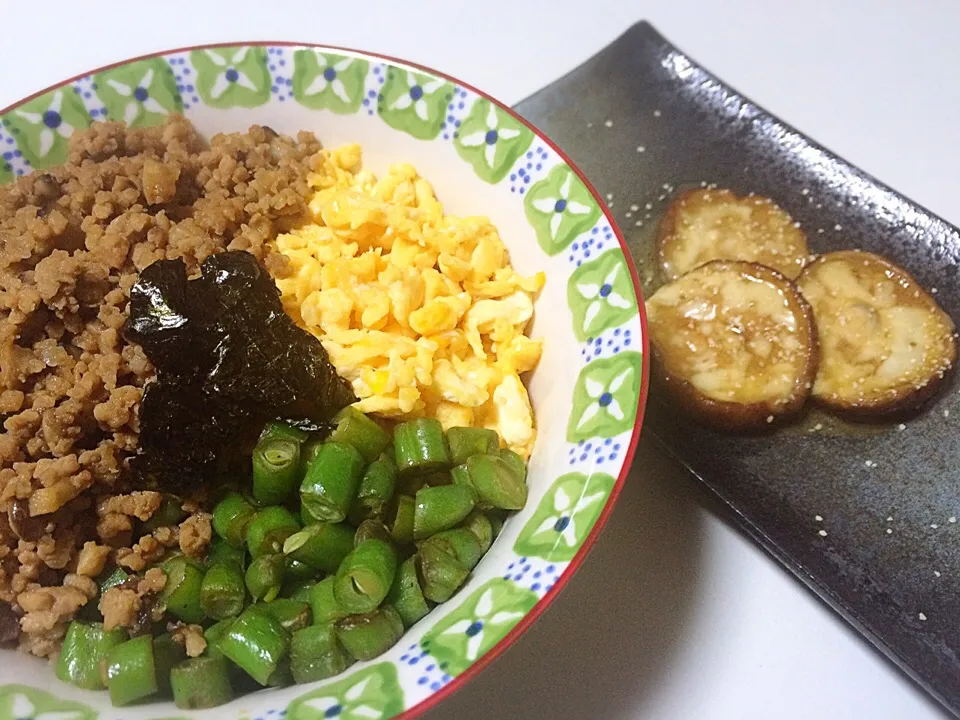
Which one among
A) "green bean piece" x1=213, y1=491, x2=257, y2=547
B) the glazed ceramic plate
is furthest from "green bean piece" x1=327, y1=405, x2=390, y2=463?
the glazed ceramic plate

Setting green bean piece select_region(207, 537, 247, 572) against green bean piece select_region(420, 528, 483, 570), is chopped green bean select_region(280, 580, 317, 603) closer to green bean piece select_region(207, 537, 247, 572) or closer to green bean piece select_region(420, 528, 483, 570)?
green bean piece select_region(207, 537, 247, 572)

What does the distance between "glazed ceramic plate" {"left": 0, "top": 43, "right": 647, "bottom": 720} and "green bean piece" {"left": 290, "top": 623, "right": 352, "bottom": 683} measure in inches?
1.3

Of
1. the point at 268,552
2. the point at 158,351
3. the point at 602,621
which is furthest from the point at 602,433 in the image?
the point at 158,351

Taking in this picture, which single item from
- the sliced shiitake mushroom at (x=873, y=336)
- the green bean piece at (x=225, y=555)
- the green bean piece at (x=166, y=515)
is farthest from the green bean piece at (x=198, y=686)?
the sliced shiitake mushroom at (x=873, y=336)

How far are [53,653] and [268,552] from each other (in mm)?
475

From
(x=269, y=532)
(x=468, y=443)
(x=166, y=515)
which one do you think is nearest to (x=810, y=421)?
(x=468, y=443)

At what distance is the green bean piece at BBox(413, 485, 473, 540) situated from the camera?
5.72ft

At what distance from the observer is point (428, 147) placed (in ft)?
7.58

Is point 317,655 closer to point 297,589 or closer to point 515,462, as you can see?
point 297,589

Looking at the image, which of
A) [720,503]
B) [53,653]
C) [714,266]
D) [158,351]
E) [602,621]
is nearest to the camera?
[53,653]

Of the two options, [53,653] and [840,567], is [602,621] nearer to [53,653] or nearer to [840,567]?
[840,567]

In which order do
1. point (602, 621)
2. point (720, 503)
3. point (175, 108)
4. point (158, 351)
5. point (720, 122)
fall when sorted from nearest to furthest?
point (158, 351) → point (602, 621) → point (720, 503) → point (175, 108) → point (720, 122)

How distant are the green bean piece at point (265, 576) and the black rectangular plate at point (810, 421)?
1128 millimetres

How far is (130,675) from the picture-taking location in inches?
60.4
